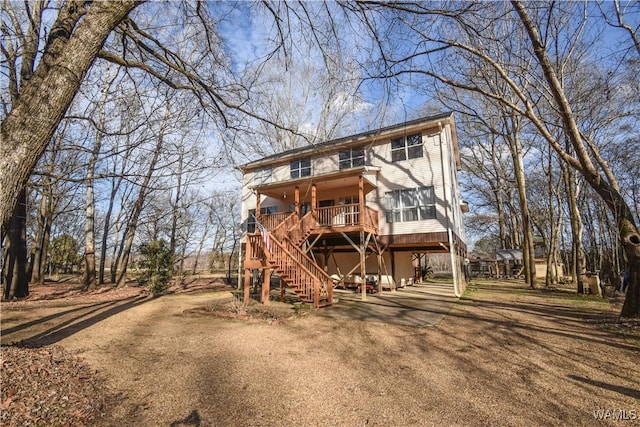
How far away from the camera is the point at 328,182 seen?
1391cm

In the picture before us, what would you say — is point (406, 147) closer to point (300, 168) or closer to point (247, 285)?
point (300, 168)

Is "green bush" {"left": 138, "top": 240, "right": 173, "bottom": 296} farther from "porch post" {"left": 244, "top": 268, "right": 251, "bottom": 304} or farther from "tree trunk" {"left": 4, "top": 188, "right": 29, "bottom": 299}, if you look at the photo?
"porch post" {"left": 244, "top": 268, "right": 251, "bottom": 304}

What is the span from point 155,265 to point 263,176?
338 inches

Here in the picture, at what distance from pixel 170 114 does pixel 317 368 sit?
17.9ft

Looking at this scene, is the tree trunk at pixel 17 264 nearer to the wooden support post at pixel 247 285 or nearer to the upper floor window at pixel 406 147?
the wooden support post at pixel 247 285

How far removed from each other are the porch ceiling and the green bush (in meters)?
5.66

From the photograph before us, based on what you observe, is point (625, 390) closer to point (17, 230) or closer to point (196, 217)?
point (17, 230)

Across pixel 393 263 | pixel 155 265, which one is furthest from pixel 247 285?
pixel 393 263

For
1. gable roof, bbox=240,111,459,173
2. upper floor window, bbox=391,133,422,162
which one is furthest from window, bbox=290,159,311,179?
upper floor window, bbox=391,133,422,162

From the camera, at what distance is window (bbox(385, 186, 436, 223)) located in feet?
45.4

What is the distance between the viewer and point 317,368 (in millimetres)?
4961

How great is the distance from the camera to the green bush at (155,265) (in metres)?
14.5

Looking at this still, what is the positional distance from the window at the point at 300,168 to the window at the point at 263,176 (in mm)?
1929

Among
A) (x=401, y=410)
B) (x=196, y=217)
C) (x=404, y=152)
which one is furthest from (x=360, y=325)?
(x=196, y=217)
